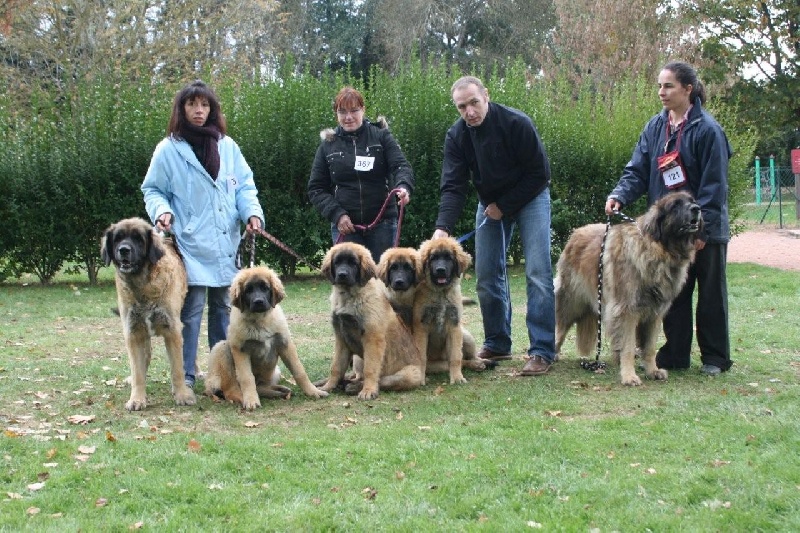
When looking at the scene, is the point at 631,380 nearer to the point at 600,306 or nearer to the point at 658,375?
the point at 658,375

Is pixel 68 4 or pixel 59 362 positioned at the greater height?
pixel 68 4

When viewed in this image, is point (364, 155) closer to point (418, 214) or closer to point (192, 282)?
point (192, 282)

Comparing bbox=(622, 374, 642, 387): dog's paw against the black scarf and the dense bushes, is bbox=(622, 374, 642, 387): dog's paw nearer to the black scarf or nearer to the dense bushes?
the black scarf

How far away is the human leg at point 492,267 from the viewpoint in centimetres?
755

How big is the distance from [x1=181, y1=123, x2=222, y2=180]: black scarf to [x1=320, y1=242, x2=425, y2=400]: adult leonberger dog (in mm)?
1248

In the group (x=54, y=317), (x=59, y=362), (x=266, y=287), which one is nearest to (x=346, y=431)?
(x=266, y=287)

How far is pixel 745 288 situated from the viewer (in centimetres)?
1306

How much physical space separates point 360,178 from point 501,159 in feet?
4.48

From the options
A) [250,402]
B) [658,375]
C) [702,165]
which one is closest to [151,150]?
[250,402]

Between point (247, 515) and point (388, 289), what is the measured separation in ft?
11.4

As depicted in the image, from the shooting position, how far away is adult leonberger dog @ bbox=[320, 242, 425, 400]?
6.56m

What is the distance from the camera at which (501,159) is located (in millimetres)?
7223

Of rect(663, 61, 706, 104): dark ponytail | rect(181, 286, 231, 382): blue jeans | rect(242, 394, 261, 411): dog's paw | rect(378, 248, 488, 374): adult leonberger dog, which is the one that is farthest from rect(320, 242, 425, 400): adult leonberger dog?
rect(663, 61, 706, 104): dark ponytail

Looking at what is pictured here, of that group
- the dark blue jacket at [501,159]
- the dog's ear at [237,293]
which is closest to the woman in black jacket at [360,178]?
the dark blue jacket at [501,159]
